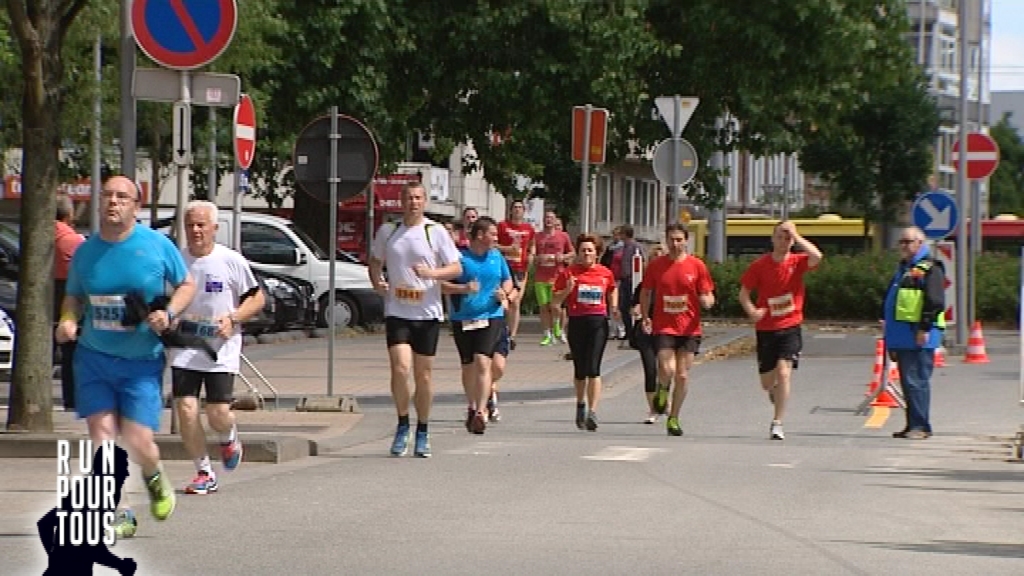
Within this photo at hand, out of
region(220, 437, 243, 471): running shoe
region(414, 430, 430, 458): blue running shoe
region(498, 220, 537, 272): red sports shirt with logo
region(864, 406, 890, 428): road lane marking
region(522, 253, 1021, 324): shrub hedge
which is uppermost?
region(498, 220, 537, 272): red sports shirt with logo

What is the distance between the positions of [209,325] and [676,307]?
7.83 meters

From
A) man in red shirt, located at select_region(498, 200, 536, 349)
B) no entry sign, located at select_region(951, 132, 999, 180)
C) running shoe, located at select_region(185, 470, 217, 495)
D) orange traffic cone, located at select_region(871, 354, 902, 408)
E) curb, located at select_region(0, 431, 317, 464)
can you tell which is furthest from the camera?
no entry sign, located at select_region(951, 132, 999, 180)

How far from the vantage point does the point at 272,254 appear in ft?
116

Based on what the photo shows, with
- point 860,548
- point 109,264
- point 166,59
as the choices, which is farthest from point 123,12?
point 860,548

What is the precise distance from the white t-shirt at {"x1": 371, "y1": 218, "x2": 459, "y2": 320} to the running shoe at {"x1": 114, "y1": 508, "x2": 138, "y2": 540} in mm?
5623

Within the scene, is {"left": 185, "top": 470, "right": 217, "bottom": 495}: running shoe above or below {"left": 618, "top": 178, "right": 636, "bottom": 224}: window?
below

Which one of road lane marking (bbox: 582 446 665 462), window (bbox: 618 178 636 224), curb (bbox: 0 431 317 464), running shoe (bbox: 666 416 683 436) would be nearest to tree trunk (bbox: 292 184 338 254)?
running shoe (bbox: 666 416 683 436)

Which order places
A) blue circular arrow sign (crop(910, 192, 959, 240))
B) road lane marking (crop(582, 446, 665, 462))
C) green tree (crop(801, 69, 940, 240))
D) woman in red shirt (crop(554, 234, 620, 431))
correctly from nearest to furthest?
1. road lane marking (crop(582, 446, 665, 462))
2. woman in red shirt (crop(554, 234, 620, 431))
3. blue circular arrow sign (crop(910, 192, 959, 240))
4. green tree (crop(801, 69, 940, 240))

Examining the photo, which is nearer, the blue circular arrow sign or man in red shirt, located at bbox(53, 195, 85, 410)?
man in red shirt, located at bbox(53, 195, 85, 410)

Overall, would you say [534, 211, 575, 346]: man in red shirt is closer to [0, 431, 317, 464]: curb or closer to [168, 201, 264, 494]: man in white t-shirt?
[0, 431, 317, 464]: curb

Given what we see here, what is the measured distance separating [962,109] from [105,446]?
2772 centimetres

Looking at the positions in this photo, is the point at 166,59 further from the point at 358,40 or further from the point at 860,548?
the point at 358,40

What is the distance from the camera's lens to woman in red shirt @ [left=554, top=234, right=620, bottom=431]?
20.2 meters

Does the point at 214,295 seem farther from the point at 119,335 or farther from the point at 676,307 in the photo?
the point at 676,307
